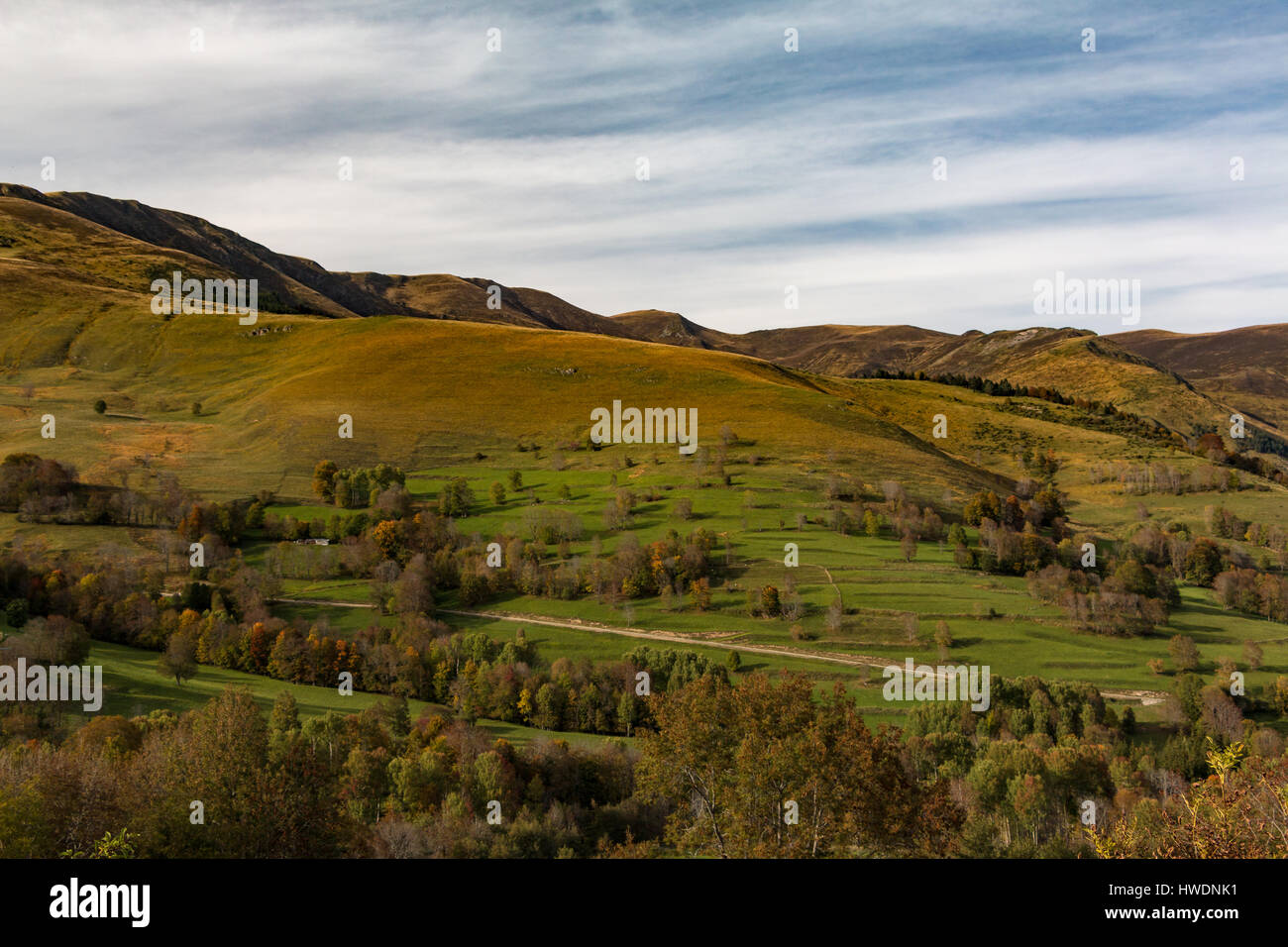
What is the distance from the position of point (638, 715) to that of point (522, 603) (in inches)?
1213

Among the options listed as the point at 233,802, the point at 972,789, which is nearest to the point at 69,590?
the point at 233,802

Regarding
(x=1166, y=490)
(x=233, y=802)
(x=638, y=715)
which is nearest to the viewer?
(x=233, y=802)

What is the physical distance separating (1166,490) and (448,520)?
140248mm

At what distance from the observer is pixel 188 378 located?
189 meters

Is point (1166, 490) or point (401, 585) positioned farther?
point (1166, 490)

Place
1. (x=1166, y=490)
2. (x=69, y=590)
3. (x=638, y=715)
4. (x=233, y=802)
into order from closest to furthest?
(x=233, y=802) < (x=638, y=715) < (x=69, y=590) < (x=1166, y=490)

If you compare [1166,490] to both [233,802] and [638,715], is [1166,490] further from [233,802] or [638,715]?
[233,802]

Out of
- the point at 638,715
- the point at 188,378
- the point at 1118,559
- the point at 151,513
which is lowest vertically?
the point at 638,715
